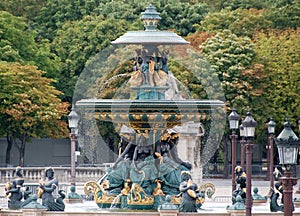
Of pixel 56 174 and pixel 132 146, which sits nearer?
pixel 132 146

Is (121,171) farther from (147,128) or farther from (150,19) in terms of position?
(150,19)

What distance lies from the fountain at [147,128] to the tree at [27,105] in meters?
36.4

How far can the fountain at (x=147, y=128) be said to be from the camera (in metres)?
48.7

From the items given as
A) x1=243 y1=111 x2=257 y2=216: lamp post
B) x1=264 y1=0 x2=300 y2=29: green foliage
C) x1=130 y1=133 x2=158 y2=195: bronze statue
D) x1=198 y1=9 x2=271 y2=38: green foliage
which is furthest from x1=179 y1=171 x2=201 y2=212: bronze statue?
x1=264 y1=0 x2=300 y2=29: green foliage

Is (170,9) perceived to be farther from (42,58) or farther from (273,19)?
(42,58)

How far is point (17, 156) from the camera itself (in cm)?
9644

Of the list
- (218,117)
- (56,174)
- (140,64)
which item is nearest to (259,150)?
(56,174)

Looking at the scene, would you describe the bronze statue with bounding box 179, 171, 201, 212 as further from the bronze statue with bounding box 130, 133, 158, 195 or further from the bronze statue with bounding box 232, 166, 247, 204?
the bronze statue with bounding box 130, 133, 158, 195

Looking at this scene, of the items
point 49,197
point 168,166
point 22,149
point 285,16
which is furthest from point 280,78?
point 49,197

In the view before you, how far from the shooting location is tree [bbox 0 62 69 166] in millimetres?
86438

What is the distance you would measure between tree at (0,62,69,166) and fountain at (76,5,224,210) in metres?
36.4

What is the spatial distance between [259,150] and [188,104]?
170ft

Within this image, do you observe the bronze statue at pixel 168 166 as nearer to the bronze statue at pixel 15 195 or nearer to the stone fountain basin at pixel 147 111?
the stone fountain basin at pixel 147 111

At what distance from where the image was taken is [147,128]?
162 ft
